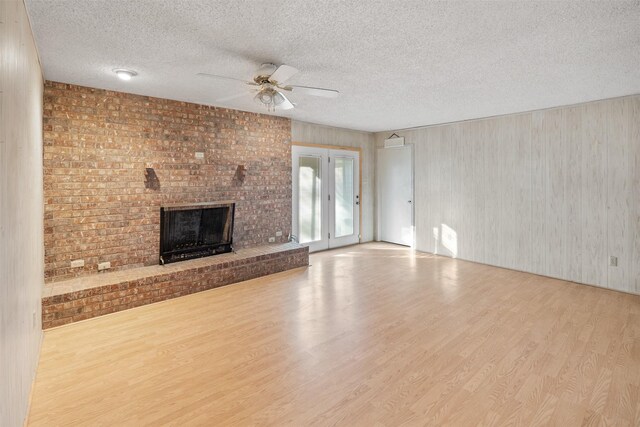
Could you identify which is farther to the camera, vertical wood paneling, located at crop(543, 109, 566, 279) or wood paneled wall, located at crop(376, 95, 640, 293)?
vertical wood paneling, located at crop(543, 109, 566, 279)

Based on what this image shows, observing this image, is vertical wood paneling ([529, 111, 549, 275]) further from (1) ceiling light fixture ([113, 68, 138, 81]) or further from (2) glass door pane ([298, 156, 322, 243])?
(1) ceiling light fixture ([113, 68, 138, 81])

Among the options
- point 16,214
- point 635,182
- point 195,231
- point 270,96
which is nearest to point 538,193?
point 635,182

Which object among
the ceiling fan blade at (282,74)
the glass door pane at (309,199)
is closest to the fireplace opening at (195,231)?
the glass door pane at (309,199)

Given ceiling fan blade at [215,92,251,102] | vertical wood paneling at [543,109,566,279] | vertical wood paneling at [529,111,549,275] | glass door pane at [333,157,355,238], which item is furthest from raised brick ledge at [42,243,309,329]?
vertical wood paneling at [543,109,566,279]

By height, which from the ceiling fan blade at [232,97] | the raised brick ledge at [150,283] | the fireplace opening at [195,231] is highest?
the ceiling fan blade at [232,97]

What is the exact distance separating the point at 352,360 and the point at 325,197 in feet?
13.3

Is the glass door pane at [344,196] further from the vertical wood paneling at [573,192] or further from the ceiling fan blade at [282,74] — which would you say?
the ceiling fan blade at [282,74]

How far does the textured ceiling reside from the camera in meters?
2.11

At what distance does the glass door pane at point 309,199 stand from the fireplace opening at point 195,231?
4.87 ft

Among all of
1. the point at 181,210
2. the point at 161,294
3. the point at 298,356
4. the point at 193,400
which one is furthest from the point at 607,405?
the point at 181,210

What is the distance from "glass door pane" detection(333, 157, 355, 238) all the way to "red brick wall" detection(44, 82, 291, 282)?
1777 millimetres

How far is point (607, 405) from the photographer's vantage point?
210cm

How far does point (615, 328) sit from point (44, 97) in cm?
609

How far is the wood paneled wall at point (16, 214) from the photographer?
148 centimetres
